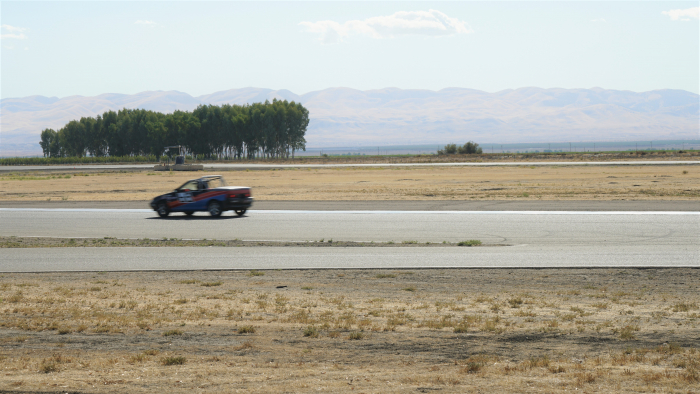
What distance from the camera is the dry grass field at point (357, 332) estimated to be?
6.40 metres

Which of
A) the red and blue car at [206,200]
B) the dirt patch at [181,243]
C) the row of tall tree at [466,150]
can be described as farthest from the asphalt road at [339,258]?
the row of tall tree at [466,150]

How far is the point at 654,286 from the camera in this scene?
1130 cm

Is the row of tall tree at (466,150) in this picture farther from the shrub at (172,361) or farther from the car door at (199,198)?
the shrub at (172,361)

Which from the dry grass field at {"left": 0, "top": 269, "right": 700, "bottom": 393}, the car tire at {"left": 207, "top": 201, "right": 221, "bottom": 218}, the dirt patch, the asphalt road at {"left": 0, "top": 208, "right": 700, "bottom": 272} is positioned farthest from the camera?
the car tire at {"left": 207, "top": 201, "right": 221, "bottom": 218}

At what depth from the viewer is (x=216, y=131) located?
13550 cm

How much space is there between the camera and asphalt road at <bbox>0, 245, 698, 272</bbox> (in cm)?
1386

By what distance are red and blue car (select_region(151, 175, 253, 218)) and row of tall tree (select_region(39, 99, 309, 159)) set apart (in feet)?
350

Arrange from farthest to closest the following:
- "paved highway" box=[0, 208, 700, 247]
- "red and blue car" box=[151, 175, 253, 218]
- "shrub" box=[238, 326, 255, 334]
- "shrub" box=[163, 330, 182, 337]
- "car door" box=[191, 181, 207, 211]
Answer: "car door" box=[191, 181, 207, 211] < "red and blue car" box=[151, 175, 253, 218] < "paved highway" box=[0, 208, 700, 247] < "shrub" box=[238, 326, 255, 334] < "shrub" box=[163, 330, 182, 337]

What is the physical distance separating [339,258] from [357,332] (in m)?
6.47

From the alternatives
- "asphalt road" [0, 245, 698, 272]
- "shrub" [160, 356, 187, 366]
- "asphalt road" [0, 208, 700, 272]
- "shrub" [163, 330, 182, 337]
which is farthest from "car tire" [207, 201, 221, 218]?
"shrub" [160, 356, 187, 366]

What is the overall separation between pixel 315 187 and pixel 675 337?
3539 centimetres

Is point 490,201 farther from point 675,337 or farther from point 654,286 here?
point 675,337

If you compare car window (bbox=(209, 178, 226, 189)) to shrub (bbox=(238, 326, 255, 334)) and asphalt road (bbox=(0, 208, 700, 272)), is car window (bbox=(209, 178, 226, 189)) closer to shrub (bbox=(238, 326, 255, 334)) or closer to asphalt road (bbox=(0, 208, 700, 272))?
asphalt road (bbox=(0, 208, 700, 272))

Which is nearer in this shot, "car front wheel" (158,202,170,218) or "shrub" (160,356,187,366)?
"shrub" (160,356,187,366)
